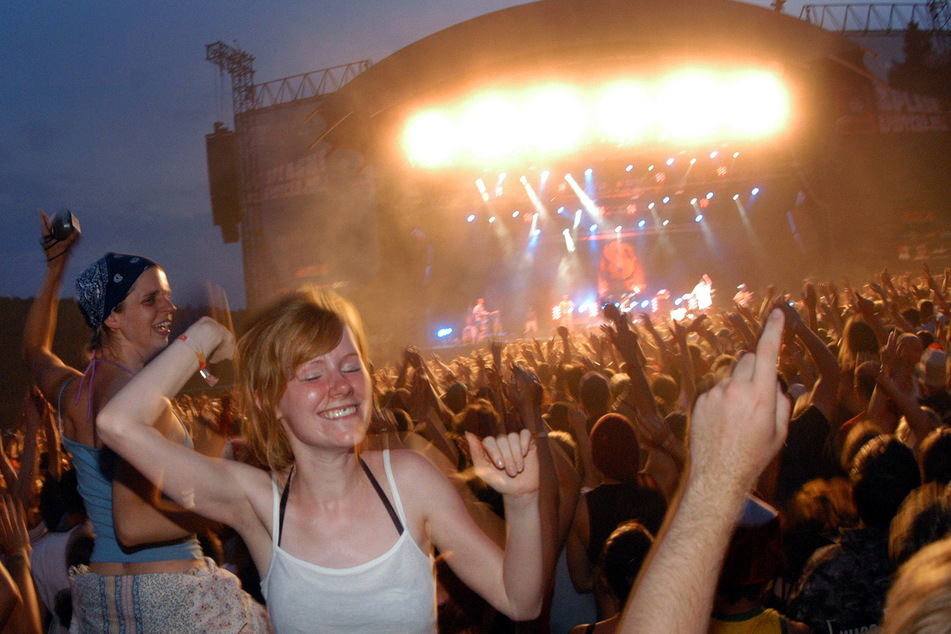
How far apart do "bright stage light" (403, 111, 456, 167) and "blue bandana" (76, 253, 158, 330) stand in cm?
1219

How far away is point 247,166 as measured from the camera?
19.0 meters

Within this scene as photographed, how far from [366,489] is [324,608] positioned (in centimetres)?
31

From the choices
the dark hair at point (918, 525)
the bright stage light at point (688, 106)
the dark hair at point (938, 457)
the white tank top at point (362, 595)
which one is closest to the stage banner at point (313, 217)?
the bright stage light at point (688, 106)

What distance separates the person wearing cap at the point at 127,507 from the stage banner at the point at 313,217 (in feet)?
50.3

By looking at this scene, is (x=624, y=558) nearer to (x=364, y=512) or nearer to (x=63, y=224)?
(x=364, y=512)

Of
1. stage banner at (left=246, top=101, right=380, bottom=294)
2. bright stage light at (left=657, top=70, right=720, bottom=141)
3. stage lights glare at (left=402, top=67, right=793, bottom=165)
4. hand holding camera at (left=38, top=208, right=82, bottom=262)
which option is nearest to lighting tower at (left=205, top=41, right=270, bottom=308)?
stage banner at (left=246, top=101, right=380, bottom=294)

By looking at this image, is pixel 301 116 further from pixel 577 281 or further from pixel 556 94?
pixel 577 281

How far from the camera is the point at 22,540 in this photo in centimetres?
215

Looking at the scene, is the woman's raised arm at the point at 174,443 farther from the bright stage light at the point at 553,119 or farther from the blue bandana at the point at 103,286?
the bright stage light at the point at 553,119

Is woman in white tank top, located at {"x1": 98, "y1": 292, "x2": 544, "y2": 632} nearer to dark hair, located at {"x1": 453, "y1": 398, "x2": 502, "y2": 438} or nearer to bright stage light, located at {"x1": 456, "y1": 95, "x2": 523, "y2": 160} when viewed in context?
dark hair, located at {"x1": 453, "y1": 398, "x2": 502, "y2": 438}

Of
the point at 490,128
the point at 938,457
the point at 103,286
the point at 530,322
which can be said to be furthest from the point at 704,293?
the point at 103,286

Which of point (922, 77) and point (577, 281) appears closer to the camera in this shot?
point (922, 77)

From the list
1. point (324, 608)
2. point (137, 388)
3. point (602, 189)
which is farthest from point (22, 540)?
→ point (602, 189)

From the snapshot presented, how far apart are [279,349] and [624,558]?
4.08 ft
